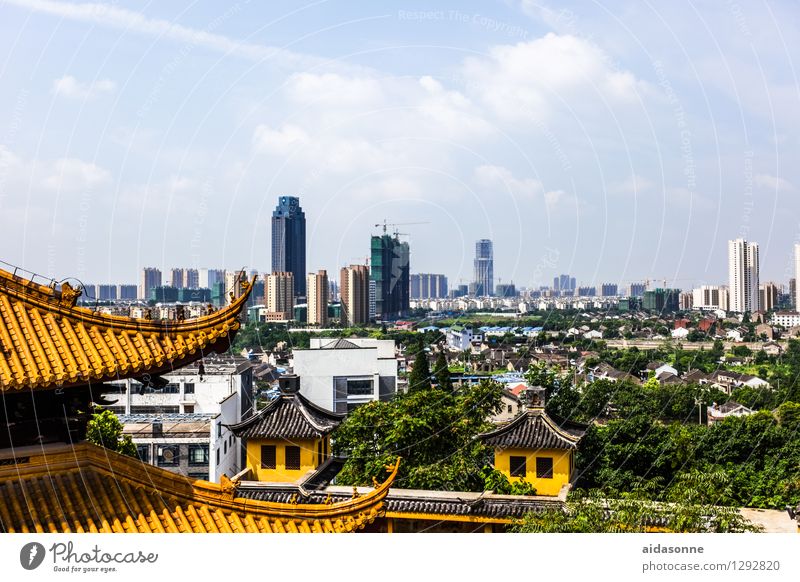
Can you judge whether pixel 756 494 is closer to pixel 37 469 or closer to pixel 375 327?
pixel 37 469

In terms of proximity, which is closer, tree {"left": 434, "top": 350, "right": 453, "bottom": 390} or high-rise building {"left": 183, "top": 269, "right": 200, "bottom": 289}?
high-rise building {"left": 183, "top": 269, "right": 200, "bottom": 289}

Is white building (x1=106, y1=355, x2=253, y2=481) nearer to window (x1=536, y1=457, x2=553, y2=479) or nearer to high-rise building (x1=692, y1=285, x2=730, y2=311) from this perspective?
window (x1=536, y1=457, x2=553, y2=479)

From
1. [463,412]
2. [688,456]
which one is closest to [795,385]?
[688,456]

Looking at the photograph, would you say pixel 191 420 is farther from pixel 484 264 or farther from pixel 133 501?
pixel 133 501

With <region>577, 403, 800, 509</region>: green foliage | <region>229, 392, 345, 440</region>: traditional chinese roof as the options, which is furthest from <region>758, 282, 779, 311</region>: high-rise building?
<region>229, 392, 345, 440</region>: traditional chinese roof

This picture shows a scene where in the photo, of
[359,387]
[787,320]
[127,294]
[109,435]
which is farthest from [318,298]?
[787,320]

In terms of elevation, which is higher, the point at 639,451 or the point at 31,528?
the point at 31,528
